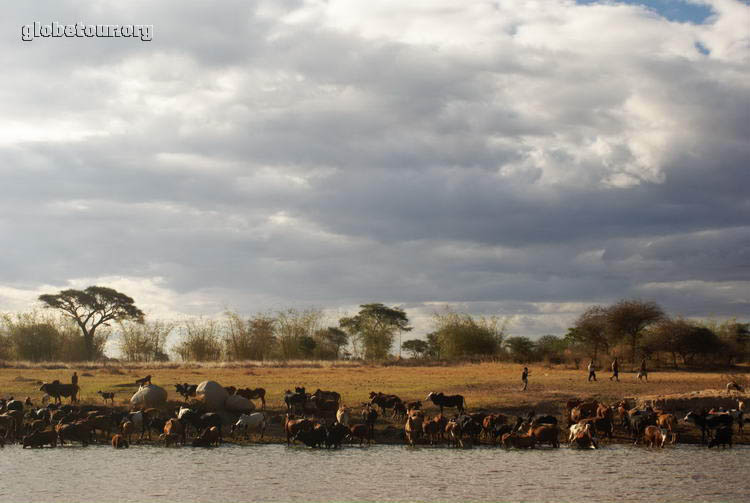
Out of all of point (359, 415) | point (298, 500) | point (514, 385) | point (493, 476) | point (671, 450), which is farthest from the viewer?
point (514, 385)

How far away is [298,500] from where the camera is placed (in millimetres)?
17875

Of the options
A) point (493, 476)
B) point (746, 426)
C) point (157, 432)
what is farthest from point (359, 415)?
point (746, 426)

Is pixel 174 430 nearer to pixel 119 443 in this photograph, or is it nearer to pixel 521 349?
pixel 119 443

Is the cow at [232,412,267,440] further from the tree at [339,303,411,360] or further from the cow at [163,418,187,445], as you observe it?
the tree at [339,303,411,360]

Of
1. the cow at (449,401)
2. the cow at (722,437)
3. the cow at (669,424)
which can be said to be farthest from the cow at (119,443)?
the cow at (722,437)

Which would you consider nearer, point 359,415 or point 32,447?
point 32,447

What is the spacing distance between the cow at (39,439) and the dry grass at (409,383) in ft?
25.1

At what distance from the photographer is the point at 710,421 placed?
26.8 metres

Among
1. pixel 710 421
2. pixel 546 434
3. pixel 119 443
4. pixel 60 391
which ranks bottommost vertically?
pixel 119 443

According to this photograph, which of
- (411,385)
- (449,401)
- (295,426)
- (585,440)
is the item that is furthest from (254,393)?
(585,440)

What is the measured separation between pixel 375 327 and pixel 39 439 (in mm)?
65711

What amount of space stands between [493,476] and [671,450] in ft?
26.4

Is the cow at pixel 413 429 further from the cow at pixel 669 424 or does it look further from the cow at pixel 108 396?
the cow at pixel 108 396

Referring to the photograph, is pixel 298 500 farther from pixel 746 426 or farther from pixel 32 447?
pixel 746 426
